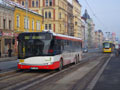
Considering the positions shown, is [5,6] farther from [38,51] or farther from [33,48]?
[38,51]

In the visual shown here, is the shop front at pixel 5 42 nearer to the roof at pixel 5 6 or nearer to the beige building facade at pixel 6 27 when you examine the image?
the beige building facade at pixel 6 27

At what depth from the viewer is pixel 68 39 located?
1995 cm

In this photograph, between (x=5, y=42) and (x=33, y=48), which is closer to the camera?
(x=33, y=48)

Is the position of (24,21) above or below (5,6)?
below

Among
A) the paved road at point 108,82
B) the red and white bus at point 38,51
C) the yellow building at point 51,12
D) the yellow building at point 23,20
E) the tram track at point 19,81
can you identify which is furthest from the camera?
the yellow building at point 51,12

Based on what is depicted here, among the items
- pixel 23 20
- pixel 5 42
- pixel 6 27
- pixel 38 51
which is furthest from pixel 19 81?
pixel 23 20

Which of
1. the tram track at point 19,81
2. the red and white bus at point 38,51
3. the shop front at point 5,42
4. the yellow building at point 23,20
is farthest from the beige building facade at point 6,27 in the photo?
the tram track at point 19,81

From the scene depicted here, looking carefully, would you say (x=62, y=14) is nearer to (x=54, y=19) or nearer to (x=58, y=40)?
(x=54, y=19)

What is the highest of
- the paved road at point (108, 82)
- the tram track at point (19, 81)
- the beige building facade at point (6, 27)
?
the beige building facade at point (6, 27)

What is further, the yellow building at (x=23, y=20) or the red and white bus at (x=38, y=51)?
the yellow building at (x=23, y=20)

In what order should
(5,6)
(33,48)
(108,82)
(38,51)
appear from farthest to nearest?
(5,6)
(33,48)
(38,51)
(108,82)

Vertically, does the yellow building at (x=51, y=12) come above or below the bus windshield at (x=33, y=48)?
above

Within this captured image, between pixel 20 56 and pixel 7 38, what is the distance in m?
27.2

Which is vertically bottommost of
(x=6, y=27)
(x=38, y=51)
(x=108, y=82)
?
(x=108, y=82)
